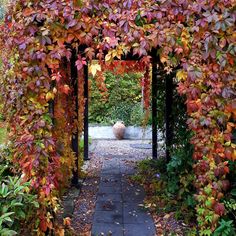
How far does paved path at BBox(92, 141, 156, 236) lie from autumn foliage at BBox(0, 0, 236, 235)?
901 mm

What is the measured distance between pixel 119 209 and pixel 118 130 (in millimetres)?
6287

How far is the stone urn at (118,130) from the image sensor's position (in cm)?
1056

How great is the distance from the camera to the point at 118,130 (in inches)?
416

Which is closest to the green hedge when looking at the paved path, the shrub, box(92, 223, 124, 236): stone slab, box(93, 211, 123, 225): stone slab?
the paved path

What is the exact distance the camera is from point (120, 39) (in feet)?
9.20

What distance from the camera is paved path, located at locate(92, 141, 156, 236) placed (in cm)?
370

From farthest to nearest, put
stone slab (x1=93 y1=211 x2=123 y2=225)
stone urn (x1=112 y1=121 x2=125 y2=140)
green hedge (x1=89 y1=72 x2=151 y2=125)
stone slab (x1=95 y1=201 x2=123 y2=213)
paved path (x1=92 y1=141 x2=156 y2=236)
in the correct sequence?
green hedge (x1=89 y1=72 x2=151 y2=125) < stone urn (x1=112 y1=121 x2=125 y2=140) < stone slab (x1=95 y1=201 x2=123 y2=213) < stone slab (x1=93 y1=211 x2=123 y2=225) < paved path (x1=92 y1=141 x2=156 y2=236)

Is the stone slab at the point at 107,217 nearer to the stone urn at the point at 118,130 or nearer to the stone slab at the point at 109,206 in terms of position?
the stone slab at the point at 109,206

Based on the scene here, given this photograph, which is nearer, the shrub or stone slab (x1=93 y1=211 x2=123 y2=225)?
the shrub

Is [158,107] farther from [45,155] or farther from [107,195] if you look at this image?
→ [45,155]

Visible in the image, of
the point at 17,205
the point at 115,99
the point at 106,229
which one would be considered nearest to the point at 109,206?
the point at 106,229

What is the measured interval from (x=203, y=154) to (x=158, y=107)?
3620mm

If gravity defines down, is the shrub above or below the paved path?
above

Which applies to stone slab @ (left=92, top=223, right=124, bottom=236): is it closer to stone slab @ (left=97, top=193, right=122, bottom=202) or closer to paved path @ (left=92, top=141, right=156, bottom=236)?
paved path @ (left=92, top=141, right=156, bottom=236)
